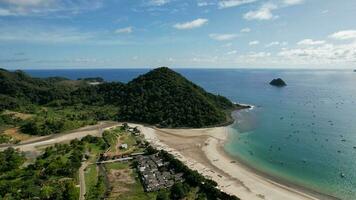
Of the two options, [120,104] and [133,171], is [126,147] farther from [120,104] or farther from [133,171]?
[120,104]

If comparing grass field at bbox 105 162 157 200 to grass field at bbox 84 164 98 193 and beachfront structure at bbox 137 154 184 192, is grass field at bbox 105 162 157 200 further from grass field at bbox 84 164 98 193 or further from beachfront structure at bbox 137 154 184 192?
grass field at bbox 84 164 98 193

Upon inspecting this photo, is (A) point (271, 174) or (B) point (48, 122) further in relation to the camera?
(B) point (48, 122)

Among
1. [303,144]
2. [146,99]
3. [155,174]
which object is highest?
[146,99]

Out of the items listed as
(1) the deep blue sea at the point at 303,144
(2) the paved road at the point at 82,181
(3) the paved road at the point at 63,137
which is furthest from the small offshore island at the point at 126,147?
(1) the deep blue sea at the point at 303,144

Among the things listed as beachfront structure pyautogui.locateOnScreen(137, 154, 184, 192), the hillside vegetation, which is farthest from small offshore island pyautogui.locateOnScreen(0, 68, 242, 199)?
the hillside vegetation

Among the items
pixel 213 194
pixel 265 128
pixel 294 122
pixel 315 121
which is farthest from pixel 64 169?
pixel 315 121

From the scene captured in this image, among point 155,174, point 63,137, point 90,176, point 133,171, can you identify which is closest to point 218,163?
point 155,174

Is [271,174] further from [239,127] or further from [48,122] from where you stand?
[48,122]

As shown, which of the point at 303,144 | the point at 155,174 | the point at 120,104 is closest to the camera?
the point at 155,174
